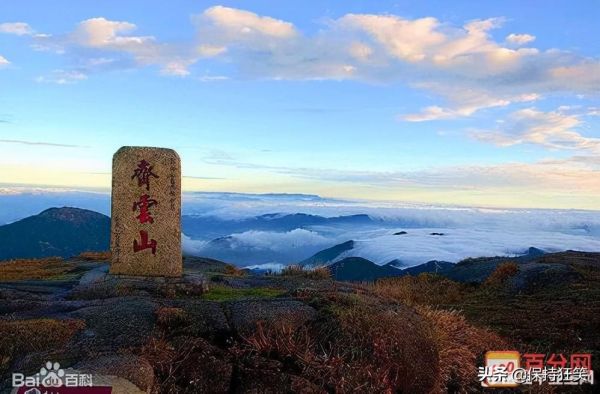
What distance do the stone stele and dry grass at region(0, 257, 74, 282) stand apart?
182 inches

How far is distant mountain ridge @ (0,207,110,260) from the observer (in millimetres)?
153000

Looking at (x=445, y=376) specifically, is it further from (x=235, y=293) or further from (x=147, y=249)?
(x=147, y=249)

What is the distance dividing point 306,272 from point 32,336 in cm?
1151

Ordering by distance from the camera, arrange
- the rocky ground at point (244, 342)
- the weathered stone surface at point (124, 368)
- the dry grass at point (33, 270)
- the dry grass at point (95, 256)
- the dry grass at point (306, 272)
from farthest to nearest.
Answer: the dry grass at point (95, 256)
the dry grass at point (33, 270)
the dry grass at point (306, 272)
the rocky ground at point (244, 342)
the weathered stone surface at point (124, 368)

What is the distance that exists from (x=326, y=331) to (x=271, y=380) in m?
1.36

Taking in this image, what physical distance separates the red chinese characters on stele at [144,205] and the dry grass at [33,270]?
4900mm

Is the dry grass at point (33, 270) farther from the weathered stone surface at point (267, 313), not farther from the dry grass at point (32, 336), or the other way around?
the weathered stone surface at point (267, 313)

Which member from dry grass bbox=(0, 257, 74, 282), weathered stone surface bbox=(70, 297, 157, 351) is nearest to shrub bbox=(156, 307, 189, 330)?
weathered stone surface bbox=(70, 297, 157, 351)

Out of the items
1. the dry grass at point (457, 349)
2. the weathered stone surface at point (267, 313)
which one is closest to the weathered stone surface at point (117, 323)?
the weathered stone surface at point (267, 313)

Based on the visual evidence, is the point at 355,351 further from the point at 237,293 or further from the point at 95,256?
the point at 95,256

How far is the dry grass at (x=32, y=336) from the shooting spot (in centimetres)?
655

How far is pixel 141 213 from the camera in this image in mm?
13305

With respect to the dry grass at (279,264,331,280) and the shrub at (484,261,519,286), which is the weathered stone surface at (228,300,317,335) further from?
the shrub at (484,261,519,286)

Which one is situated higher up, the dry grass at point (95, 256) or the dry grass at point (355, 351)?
the dry grass at point (355, 351)
